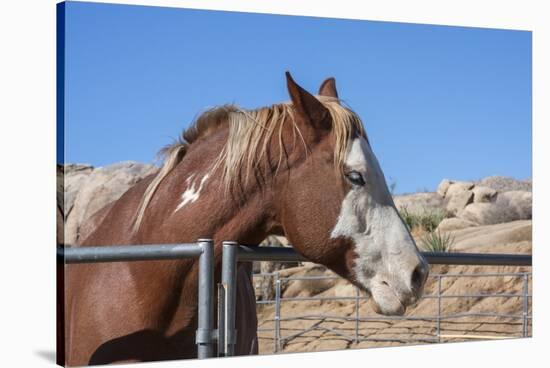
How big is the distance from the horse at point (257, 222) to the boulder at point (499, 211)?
10.0 meters

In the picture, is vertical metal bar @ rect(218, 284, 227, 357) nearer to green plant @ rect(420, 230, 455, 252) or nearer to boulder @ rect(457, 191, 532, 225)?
green plant @ rect(420, 230, 455, 252)

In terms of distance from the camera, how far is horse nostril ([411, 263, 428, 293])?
262 cm

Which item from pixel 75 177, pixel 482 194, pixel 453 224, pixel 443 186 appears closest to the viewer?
pixel 75 177

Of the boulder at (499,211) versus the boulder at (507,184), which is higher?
the boulder at (507,184)

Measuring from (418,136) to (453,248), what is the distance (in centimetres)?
348

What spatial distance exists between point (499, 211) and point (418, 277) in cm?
1192

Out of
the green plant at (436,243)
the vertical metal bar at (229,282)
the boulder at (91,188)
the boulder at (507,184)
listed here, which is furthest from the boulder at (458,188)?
the vertical metal bar at (229,282)

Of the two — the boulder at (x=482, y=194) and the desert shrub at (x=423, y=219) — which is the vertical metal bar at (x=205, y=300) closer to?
the desert shrub at (x=423, y=219)

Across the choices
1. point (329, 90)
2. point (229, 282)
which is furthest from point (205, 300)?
point (329, 90)

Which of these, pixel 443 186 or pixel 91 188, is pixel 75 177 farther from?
pixel 443 186

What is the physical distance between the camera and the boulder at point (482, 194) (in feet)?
45.3

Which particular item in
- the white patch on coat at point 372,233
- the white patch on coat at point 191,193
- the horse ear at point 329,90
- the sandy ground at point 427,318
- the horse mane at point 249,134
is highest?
the horse ear at point 329,90

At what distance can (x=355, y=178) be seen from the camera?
2.64 metres
